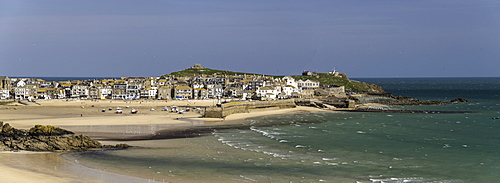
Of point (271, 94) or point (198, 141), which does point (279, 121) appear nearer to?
point (198, 141)

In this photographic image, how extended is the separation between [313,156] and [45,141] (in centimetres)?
1810

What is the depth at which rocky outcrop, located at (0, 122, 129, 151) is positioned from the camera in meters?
35.9

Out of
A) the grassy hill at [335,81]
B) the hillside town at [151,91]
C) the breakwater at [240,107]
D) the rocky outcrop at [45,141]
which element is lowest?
the rocky outcrop at [45,141]

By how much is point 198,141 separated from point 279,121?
2263cm

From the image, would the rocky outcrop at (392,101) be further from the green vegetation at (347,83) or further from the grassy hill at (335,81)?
the green vegetation at (347,83)

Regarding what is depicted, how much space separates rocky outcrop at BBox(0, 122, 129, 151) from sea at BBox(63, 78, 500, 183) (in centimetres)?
210

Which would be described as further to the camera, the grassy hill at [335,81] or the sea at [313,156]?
the grassy hill at [335,81]

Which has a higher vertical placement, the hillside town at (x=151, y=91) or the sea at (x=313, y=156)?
the hillside town at (x=151, y=91)

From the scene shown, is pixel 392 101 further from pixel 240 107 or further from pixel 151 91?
pixel 151 91

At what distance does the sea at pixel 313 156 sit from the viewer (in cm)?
2878

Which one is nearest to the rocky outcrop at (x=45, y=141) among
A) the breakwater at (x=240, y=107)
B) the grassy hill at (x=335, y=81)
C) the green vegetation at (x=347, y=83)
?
the breakwater at (x=240, y=107)

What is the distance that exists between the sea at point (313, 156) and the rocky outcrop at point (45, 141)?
6.89 feet

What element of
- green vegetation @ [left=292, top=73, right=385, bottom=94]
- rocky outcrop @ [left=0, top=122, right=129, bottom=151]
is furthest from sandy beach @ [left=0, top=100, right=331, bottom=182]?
green vegetation @ [left=292, top=73, right=385, bottom=94]

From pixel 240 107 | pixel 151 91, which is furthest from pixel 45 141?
pixel 151 91
